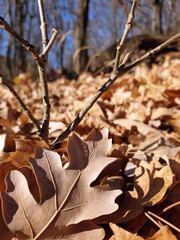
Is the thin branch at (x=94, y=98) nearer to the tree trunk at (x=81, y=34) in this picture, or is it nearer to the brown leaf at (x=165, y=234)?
the brown leaf at (x=165, y=234)

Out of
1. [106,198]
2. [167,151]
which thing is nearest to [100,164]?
[106,198]

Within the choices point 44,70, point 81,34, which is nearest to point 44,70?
point 44,70

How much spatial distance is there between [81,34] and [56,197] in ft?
23.2

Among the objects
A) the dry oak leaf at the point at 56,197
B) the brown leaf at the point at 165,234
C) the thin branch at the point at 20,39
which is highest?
the thin branch at the point at 20,39

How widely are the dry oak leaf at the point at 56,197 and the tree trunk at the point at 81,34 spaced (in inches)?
242

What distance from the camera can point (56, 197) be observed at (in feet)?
1.63

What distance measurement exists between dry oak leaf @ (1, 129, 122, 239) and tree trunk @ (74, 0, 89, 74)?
615cm

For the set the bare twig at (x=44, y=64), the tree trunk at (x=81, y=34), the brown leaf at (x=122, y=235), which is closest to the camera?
the brown leaf at (x=122, y=235)

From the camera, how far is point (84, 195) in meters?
0.51

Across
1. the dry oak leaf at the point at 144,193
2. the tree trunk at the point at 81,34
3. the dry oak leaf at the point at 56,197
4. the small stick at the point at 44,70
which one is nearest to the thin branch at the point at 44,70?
the small stick at the point at 44,70

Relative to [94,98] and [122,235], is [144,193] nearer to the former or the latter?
[122,235]

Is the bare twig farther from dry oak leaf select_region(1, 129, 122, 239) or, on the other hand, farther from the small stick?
dry oak leaf select_region(1, 129, 122, 239)

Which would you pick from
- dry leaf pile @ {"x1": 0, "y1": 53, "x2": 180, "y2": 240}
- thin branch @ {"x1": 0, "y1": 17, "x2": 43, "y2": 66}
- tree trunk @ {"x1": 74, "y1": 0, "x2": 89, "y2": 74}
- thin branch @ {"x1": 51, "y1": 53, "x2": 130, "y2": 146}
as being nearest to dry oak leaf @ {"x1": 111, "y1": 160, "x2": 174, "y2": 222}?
dry leaf pile @ {"x1": 0, "y1": 53, "x2": 180, "y2": 240}

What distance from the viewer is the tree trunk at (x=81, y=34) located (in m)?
6.59
